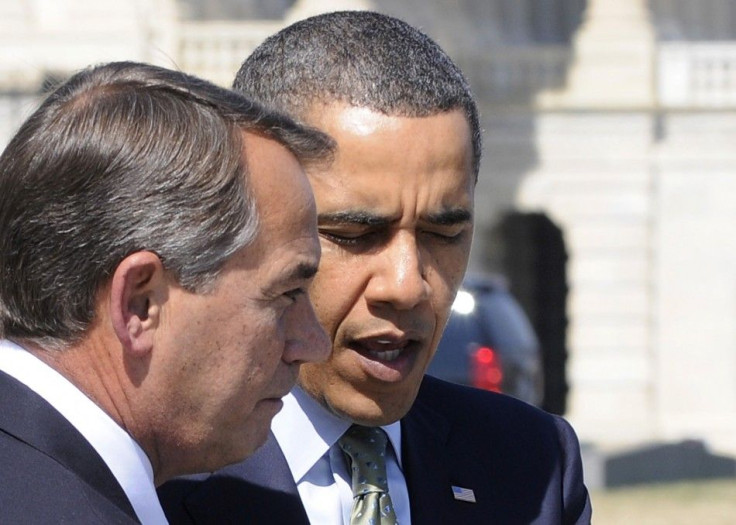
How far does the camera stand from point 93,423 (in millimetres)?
2193

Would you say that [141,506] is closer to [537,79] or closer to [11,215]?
[11,215]

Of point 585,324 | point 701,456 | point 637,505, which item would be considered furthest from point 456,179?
point 585,324

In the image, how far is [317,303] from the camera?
272 centimetres

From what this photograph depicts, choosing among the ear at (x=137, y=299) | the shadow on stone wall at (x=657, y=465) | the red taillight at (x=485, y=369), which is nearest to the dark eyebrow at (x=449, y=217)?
the ear at (x=137, y=299)

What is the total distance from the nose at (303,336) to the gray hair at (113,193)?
17 centimetres

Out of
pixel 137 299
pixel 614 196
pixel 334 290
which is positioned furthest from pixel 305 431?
pixel 614 196

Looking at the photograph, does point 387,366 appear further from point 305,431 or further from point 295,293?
point 295,293

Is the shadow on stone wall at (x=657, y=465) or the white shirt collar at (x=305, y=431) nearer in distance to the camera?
the white shirt collar at (x=305, y=431)

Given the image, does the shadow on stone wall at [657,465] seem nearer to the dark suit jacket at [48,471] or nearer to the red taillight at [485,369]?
the red taillight at [485,369]

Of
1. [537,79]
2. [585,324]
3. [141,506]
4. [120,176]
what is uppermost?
[120,176]

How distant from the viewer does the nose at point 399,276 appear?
267cm

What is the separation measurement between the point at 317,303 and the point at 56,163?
652 mm

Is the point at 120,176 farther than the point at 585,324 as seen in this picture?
Answer: No

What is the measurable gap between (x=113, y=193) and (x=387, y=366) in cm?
71
